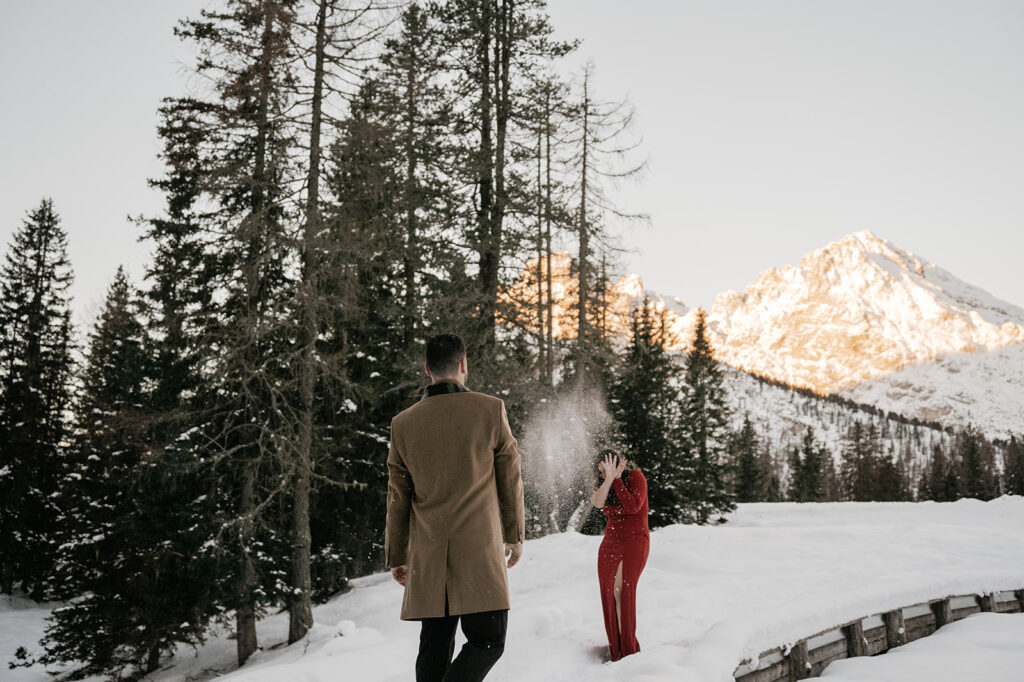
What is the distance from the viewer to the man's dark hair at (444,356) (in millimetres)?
3371

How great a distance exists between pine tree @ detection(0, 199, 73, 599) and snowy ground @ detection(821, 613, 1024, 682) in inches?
1151

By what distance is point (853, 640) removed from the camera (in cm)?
611

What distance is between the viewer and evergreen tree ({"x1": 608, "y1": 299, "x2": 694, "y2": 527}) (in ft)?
75.7

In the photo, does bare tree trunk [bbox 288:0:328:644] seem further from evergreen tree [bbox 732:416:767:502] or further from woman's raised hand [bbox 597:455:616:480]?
evergreen tree [bbox 732:416:767:502]

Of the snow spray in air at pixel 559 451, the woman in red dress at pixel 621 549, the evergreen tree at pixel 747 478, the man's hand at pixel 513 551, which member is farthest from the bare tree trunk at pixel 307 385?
the evergreen tree at pixel 747 478

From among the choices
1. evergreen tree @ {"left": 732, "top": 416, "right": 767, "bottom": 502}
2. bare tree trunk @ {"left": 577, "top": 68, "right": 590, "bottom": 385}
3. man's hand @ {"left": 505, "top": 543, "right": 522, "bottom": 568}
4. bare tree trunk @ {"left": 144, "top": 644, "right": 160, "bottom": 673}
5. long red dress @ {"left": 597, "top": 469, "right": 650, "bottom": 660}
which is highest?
bare tree trunk @ {"left": 577, "top": 68, "right": 590, "bottom": 385}

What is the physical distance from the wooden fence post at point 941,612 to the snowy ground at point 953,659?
0.59 ft

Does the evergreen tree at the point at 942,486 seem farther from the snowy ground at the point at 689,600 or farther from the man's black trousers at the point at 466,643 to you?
the man's black trousers at the point at 466,643

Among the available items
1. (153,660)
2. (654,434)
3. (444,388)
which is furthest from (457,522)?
(654,434)

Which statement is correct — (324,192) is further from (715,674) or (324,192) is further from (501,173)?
(715,674)

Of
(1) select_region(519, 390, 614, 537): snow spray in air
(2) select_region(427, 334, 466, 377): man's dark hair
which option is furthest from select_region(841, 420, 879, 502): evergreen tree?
(2) select_region(427, 334, 466, 377): man's dark hair

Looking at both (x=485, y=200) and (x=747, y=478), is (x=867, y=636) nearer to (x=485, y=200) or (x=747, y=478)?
Result: (x=485, y=200)

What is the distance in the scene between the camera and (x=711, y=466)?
31.0 metres

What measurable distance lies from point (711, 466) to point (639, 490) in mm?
27226
